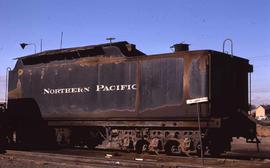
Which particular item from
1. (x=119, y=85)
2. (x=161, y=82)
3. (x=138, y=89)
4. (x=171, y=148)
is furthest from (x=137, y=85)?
(x=171, y=148)

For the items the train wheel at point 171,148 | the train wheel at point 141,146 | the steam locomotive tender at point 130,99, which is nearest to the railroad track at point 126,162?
the train wheel at point 171,148

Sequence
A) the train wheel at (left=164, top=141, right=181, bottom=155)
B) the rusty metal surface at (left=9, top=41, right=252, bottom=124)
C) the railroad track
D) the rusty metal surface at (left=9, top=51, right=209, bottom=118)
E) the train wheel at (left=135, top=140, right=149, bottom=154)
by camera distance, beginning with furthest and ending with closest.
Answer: the train wheel at (left=135, top=140, right=149, bottom=154)
the train wheel at (left=164, top=141, right=181, bottom=155)
the rusty metal surface at (left=9, top=51, right=209, bottom=118)
the rusty metal surface at (left=9, top=41, right=252, bottom=124)
the railroad track

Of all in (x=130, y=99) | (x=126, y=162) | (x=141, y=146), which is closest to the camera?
(x=126, y=162)

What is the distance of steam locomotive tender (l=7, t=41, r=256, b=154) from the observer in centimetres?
1392

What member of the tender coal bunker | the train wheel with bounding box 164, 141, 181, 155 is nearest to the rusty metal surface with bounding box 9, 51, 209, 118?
Answer: the tender coal bunker

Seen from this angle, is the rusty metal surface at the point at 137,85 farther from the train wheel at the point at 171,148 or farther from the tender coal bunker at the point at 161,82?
the train wheel at the point at 171,148

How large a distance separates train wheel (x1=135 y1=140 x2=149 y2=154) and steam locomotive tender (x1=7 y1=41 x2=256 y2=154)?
40mm

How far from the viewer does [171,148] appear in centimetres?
1475

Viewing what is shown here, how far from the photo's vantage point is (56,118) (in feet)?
57.9

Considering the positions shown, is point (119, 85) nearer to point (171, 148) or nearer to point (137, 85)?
point (137, 85)

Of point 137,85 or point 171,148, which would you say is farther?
point 137,85

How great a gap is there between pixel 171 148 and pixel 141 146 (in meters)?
1.23

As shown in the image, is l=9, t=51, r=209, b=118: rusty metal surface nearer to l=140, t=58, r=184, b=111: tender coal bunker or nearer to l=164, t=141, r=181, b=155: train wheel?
l=140, t=58, r=184, b=111: tender coal bunker

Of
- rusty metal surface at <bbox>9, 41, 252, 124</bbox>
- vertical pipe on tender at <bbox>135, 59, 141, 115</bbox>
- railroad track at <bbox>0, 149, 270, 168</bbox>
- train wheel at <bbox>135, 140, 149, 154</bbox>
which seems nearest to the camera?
railroad track at <bbox>0, 149, 270, 168</bbox>
